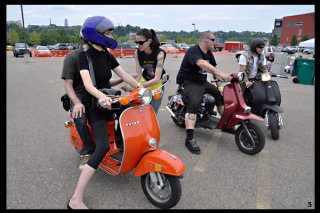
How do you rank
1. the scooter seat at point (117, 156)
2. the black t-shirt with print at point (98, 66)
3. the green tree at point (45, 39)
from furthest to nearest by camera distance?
the green tree at point (45, 39), the scooter seat at point (117, 156), the black t-shirt with print at point (98, 66)

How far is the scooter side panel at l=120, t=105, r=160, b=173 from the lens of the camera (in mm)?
2389

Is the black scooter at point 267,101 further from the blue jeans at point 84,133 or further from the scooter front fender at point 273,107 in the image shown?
the blue jeans at point 84,133

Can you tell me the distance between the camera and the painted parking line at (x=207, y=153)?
3248 millimetres

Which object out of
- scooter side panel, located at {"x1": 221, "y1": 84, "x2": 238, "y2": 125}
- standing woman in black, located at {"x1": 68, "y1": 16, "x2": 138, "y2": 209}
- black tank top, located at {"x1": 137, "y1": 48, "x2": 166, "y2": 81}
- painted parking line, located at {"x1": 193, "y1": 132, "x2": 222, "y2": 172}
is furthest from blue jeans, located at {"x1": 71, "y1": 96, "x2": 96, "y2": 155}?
scooter side panel, located at {"x1": 221, "y1": 84, "x2": 238, "y2": 125}

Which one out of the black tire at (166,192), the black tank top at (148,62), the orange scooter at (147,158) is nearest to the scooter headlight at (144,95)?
the orange scooter at (147,158)

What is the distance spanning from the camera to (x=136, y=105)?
253 cm

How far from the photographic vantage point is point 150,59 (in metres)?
3.75

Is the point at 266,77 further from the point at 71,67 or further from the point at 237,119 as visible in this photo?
the point at 71,67

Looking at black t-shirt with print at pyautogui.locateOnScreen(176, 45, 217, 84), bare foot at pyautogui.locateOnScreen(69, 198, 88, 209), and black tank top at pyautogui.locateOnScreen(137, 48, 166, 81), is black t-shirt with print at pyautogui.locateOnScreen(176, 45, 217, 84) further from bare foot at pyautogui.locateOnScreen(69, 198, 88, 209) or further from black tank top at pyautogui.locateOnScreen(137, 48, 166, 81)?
bare foot at pyautogui.locateOnScreen(69, 198, 88, 209)

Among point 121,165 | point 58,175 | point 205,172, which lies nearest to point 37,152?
point 58,175

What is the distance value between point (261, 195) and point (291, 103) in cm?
478

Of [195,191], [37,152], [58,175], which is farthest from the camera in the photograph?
[37,152]

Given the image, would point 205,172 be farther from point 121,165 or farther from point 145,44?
point 145,44

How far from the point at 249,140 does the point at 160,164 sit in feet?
6.48
